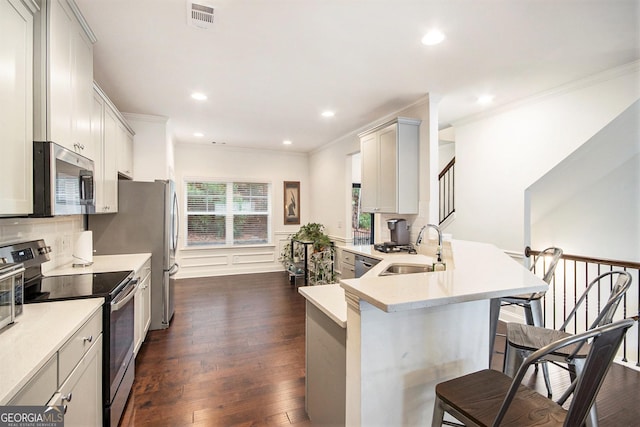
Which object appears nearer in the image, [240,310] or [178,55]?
[178,55]

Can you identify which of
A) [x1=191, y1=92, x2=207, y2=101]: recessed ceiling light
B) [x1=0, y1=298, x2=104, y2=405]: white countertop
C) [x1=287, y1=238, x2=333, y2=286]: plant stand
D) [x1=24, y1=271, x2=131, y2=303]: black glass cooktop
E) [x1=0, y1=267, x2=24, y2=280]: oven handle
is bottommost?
[x1=287, y1=238, x2=333, y2=286]: plant stand

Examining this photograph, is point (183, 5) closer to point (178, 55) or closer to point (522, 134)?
point (178, 55)

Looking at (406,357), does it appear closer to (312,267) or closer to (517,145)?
(517,145)

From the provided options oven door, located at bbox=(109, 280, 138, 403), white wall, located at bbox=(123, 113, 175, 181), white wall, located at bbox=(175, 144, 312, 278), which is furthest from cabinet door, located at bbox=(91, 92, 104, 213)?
white wall, located at bbox=(175, 144, 312, 278)

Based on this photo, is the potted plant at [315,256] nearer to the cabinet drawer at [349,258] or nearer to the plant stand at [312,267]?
the plant stand at [312,267]

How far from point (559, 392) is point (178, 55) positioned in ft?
13.3

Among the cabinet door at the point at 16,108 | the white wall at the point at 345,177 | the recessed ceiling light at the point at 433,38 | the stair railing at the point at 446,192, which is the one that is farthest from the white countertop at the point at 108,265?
the stair railing at the point at 446,192

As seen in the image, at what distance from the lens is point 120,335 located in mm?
1924

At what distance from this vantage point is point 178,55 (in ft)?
8.41

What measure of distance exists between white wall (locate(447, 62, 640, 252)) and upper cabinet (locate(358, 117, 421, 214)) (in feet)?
3.20

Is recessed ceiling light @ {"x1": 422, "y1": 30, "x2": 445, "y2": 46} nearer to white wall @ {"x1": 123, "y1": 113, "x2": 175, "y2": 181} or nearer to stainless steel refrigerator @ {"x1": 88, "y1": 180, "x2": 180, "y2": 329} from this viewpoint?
stainless steel refrigerator @ {"x1": 88, "y1": 180, "x2": 180, "y2": 329}

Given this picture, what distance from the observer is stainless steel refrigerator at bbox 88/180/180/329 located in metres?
3.27

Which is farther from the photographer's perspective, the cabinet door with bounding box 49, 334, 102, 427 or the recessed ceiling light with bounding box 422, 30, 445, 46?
the recessed ceiling light with bounding box 422, 30, 445, 46

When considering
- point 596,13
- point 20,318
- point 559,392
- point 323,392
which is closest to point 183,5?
point 20,318
